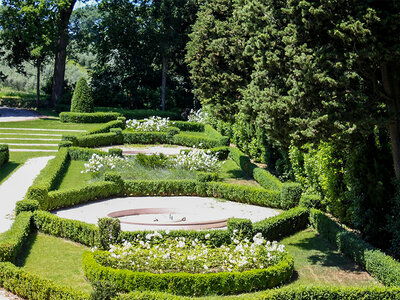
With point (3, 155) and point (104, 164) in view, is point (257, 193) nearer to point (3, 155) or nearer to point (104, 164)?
point (104, 164)

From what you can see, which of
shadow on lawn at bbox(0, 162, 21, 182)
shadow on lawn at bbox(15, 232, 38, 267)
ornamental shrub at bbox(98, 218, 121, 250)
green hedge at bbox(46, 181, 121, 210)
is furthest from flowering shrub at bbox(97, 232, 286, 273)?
shadow on lawn at bbox(0, 162, 21, 182)

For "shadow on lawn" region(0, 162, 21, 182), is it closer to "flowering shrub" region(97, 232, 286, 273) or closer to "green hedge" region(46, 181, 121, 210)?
"green hedge" region(46, 181, 121, 210)

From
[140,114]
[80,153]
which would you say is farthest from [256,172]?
[140,114]

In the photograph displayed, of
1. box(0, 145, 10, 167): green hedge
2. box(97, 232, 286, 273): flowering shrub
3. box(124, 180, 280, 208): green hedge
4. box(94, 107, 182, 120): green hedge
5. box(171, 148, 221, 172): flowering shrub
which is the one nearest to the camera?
box(97, 232, 286, 273): flowering shrub

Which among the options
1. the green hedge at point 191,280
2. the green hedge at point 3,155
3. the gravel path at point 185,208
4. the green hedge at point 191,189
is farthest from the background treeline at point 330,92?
the green hedge at point 3,155

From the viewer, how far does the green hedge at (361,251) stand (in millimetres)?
10586

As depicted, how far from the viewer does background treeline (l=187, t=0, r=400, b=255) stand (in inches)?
437

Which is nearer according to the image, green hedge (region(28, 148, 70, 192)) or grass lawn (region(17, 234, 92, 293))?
grass lawn (region(17, 234, 92, 293))

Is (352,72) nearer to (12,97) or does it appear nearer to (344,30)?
(344,30)

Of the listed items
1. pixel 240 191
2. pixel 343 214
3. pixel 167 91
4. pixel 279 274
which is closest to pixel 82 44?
pixel 167 91

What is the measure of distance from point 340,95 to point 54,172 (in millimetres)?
11952

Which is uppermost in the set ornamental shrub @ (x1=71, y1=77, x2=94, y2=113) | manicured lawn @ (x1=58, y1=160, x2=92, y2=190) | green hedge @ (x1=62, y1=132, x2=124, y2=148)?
ornamental shrub @ (x1=71, y1=77, x2=94, y2=113)

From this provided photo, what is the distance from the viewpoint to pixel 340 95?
11.5 m

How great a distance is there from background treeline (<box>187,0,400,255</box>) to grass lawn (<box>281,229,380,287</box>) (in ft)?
3.78
